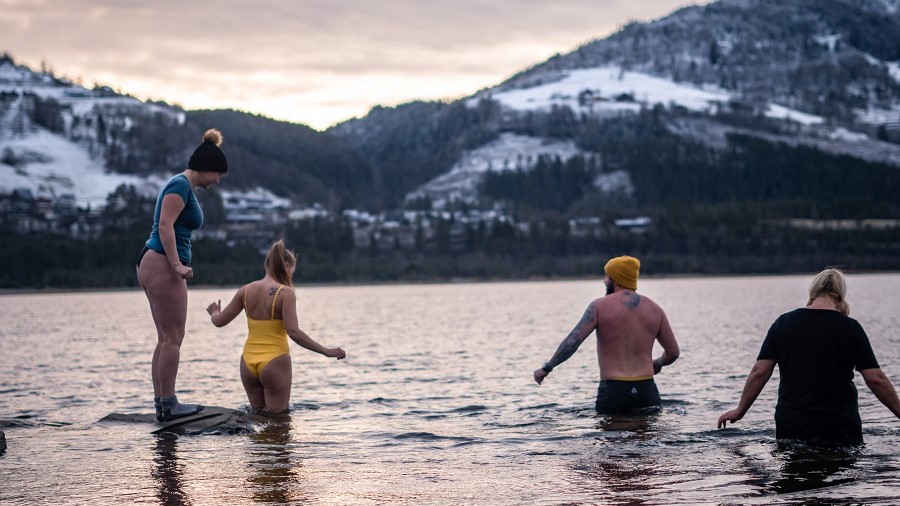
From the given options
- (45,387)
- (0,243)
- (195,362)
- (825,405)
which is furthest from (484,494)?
(0,243)

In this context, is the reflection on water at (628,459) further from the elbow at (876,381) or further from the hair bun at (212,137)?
the hair bun at (212,137)

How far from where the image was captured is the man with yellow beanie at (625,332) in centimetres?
1432

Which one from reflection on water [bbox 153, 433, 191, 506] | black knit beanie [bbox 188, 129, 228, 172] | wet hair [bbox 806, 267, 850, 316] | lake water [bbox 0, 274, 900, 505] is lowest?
lake water [bbox 0, 274, 900, 505]

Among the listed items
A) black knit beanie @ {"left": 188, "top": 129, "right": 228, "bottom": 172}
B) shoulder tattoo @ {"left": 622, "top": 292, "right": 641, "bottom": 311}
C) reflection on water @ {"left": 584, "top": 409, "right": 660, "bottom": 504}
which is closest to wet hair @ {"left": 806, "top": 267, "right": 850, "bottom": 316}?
reflection on water @ {"left": 584, "top": 409, "right": 660, "bottom": 504}

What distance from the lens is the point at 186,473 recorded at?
1105 cm

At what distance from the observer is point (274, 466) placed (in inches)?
459

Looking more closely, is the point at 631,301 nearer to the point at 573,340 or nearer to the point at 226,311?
the point at 573,340

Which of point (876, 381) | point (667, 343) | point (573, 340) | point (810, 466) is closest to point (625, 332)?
point (667, 343)

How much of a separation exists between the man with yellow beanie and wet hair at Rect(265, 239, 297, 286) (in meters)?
3.46

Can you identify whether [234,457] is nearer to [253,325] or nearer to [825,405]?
[253,325]

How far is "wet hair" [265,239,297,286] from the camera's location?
14227 mm

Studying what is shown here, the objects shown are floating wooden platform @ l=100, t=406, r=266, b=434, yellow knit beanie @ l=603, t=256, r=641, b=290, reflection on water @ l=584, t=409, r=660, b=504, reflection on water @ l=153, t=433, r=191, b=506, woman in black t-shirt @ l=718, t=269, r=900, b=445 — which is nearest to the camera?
reflection on water @ l=153, t=433, r=191, b=506

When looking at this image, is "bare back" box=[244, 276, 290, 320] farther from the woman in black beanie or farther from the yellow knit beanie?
the yellow knit beanie

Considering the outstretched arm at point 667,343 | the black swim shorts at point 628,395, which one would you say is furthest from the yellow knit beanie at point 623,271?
the black swim shorts at point 628,395
